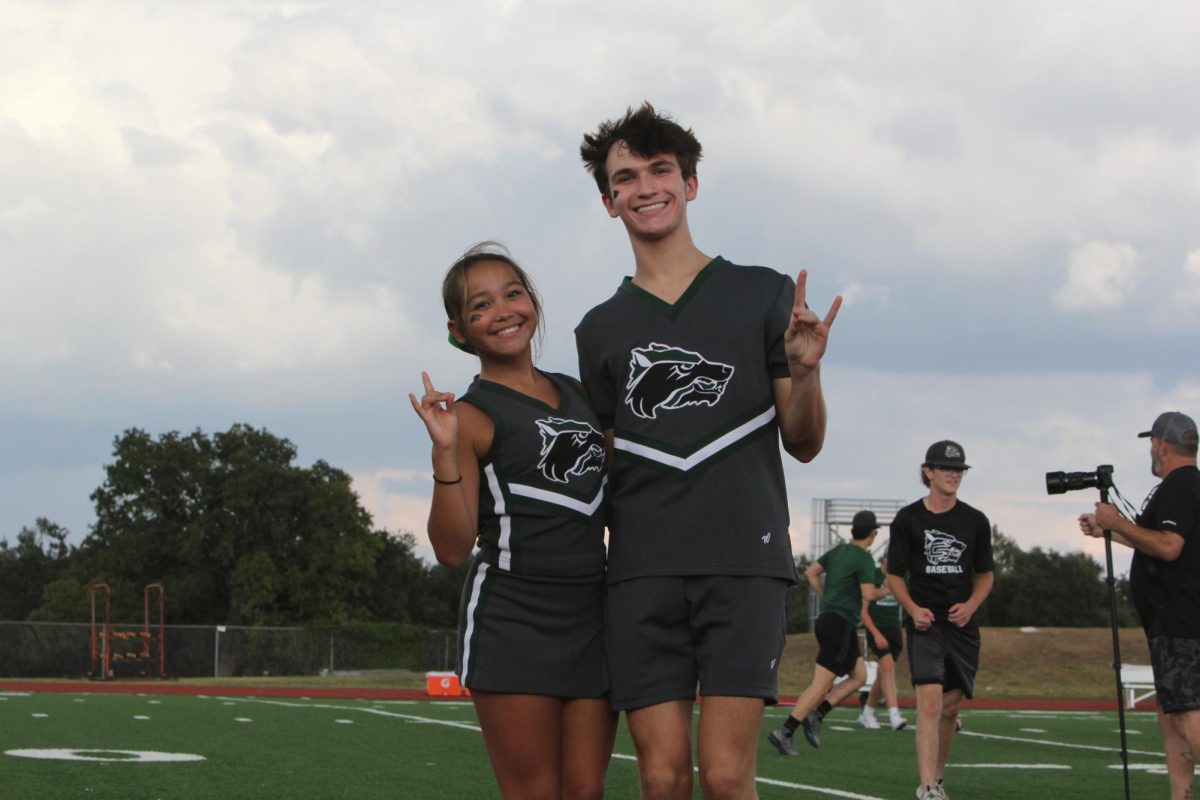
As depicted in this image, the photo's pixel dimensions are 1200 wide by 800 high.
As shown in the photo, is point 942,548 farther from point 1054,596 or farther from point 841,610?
point 1054,596

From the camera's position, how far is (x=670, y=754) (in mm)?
3787

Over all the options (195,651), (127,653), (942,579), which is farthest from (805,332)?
(195,651)

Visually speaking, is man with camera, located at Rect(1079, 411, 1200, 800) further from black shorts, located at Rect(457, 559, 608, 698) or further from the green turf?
black shorts, located at Rect(457, 559, 608, 698)

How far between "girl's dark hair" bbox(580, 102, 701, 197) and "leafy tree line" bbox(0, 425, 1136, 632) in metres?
60.0

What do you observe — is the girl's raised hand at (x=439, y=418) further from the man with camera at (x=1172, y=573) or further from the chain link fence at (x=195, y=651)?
the chain link fence at (x=195, y=651)

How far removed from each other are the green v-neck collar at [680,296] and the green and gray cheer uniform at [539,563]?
38cm

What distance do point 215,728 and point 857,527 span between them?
5.95m

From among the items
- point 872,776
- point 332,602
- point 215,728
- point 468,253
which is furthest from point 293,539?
point 468,253

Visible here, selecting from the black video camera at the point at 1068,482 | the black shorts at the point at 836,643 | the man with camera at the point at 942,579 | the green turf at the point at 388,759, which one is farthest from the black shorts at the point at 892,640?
the black video camera at the point at 1068,482

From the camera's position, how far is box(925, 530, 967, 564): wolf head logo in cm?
854

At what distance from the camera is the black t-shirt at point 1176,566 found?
23.8ft

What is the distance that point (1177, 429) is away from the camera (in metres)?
7.49

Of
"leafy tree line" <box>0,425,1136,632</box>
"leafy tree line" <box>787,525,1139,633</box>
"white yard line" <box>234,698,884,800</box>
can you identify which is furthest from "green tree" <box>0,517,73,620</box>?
"white yard line" <box>234,698,884,800</box>

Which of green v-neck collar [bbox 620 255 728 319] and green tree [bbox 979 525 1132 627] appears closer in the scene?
green v-neck collar [bbox 620 255 728 319]
